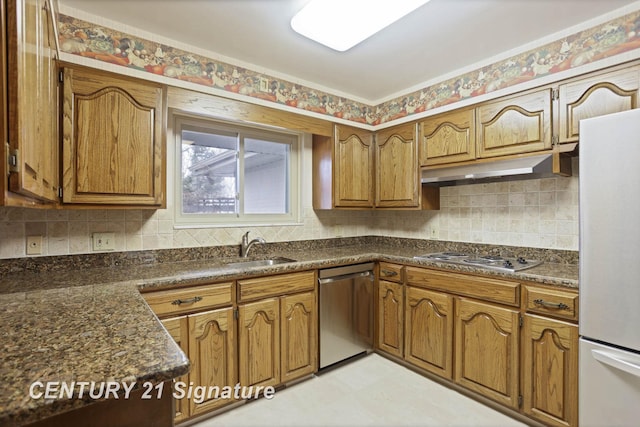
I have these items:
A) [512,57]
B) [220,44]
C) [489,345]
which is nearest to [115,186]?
[220,44]

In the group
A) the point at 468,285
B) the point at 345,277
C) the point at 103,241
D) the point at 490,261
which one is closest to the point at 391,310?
the point at 345,277

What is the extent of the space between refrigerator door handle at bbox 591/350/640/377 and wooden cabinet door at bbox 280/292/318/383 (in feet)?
5.24

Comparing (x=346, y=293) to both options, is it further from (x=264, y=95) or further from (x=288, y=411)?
(x=264, y=95)

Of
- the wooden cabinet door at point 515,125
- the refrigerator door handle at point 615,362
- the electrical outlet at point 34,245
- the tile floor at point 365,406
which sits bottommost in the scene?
the tile floor at point 365,406

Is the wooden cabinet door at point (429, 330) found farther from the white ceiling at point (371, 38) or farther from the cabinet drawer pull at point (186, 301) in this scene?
the white ceiling at point (371, 38)

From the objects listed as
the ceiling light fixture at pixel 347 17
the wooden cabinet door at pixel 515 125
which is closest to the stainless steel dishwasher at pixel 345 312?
the wooden cabinet door at pixel 515 125

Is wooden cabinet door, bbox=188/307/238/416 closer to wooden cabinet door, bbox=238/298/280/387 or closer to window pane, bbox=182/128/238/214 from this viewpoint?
wooden cabinet door, bbox=238/298/280/387

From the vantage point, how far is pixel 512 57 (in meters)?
2.24

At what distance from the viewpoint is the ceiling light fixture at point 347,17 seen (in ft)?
5.00

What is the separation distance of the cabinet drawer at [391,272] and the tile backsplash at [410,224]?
0.61 metres

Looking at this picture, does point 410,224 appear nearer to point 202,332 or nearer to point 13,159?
point 202,332

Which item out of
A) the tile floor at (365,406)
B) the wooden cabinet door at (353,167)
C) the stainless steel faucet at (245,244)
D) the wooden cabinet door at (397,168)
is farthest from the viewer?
the wooden cabinet door at (353,167)

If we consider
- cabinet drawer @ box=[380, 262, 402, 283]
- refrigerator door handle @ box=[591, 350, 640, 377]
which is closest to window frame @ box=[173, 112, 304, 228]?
cabinet drawer @ box=[380, 262, 402, 283]

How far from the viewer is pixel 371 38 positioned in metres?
2.08
